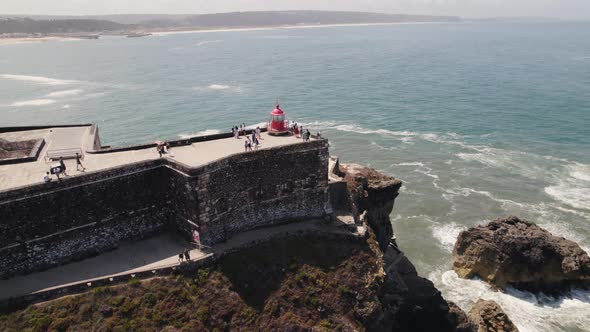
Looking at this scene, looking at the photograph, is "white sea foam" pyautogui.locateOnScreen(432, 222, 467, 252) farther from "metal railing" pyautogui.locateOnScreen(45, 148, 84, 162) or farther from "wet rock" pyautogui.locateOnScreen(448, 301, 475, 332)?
"metal railing" pyautogui.locateOnScreen(45, 148, 84, 162)

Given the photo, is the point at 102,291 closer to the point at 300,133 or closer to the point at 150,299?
the point at 150,299

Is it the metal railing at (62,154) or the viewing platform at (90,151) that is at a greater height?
the metal railing at (62,154)

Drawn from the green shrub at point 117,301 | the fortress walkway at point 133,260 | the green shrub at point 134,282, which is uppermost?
the fortress walkway at point 133,260

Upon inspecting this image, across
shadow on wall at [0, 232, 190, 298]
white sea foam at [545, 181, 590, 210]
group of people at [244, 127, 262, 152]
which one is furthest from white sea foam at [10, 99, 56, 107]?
white sea foam at [545, 181, 590, 210]

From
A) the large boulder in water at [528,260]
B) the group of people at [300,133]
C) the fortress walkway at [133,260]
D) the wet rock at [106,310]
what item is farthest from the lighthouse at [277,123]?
the large boulder in water at [528,260]

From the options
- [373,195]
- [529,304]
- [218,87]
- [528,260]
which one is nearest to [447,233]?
[528,260]

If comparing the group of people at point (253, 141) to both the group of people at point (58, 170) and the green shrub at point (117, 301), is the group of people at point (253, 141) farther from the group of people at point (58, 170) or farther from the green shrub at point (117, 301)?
the green shrub at point (117, 301)
